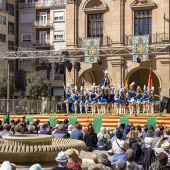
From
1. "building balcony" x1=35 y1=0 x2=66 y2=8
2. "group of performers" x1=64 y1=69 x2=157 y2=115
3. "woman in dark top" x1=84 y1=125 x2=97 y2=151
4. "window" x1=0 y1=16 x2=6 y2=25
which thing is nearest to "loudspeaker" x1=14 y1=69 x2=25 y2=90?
"group of performers" x1=64 y1=69 x2=157 y2=115

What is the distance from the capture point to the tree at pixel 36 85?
61.9 m

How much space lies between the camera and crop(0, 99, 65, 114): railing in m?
38.7

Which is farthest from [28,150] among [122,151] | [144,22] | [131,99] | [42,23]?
[42,23]

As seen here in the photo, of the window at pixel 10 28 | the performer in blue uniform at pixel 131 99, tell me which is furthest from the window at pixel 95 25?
the window at pixel 10 28

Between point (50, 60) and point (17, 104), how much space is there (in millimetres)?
4525

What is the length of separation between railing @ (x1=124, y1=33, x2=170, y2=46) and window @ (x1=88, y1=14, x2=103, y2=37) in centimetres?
301

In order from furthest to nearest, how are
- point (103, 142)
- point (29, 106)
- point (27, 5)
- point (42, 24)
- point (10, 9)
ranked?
point (27, 5) < point (10, 9) < point (42, 24) < point (29, 106) < point (103, 142)

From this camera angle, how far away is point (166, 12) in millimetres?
43469

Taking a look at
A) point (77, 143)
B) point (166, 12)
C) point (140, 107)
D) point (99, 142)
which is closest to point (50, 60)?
point (140, 107)

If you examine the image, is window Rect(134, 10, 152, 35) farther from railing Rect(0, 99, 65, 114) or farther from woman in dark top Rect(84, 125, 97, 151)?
woman in dark top Rect(84, 125, 97, 151)

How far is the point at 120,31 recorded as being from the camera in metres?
44.9

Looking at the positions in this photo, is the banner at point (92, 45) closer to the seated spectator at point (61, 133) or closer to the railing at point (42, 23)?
the railing at point (42, 23)

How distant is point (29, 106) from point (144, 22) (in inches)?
518

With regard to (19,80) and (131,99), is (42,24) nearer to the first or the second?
(19,80)
